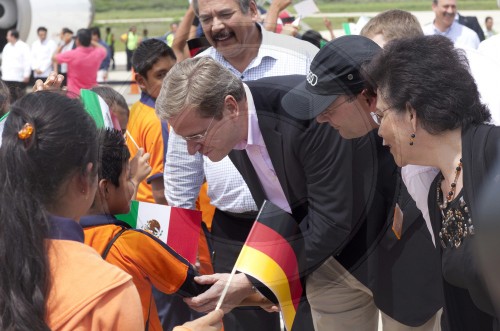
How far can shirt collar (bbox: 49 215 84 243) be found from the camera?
1888 millimetres

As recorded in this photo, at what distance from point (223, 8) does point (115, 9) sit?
21435 mm

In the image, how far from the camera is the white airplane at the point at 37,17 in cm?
1720

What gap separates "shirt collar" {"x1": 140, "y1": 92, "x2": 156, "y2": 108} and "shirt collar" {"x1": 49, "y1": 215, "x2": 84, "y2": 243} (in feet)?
8.26

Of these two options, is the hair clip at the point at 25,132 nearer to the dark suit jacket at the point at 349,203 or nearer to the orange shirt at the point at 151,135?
the dark suit jacket at the point at 349,203

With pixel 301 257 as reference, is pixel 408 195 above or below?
above

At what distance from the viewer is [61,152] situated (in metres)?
1.91

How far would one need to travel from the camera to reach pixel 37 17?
17406 mm

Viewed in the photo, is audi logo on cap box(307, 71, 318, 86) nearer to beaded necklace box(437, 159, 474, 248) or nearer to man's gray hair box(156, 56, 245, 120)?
man's gray hair box(156, 56, 245, 120)

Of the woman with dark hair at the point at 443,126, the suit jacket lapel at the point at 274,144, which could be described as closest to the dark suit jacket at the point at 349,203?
the suit jacket lapel at the point at 274,144

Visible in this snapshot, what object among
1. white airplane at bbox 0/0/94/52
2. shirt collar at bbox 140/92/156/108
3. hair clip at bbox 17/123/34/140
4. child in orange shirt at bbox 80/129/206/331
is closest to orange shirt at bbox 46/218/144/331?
hair clip at bbox 17/123/34/140

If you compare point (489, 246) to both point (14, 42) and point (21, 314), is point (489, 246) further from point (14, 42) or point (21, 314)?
point (14, 42)

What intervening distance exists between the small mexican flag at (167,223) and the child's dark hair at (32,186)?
910mm

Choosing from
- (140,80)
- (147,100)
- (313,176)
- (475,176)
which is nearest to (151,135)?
(147,100)

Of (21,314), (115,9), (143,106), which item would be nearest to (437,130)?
(21,314)
